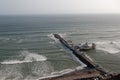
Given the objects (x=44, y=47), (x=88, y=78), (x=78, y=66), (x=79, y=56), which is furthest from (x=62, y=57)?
(x=88, y=78)

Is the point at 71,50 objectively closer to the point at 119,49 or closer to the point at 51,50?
the point at 51,50

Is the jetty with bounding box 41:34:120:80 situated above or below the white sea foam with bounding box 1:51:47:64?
above

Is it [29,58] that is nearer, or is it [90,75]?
[90,75]

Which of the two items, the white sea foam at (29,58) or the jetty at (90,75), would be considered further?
the white sea foam at (29,58)

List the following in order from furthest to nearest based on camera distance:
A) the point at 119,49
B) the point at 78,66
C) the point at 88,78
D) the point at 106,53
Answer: the point at 119,49
the point at 106,53
the point at 78,66
the point at 88,78

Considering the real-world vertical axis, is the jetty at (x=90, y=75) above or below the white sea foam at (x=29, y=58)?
above

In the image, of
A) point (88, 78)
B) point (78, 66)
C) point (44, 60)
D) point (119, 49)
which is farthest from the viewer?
point (119, 49)

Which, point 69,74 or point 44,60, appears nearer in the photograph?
point 69,74

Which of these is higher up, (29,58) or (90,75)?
(90,75)

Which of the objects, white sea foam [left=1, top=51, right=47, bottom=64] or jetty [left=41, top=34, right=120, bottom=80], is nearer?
jetty [left=41, top=34, right=120, bottom=80]
